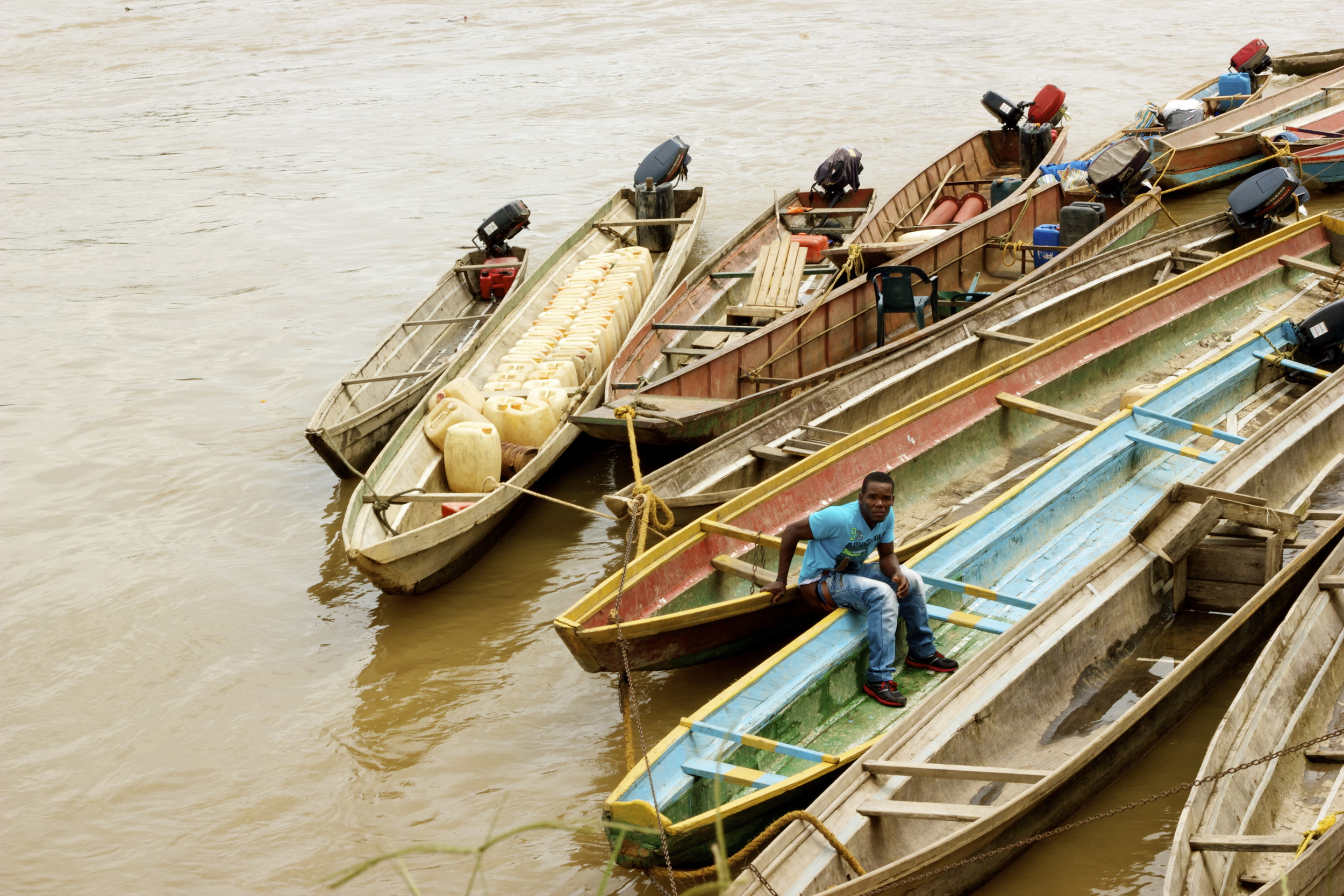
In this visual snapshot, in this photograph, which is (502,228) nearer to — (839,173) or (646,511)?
(839,173)

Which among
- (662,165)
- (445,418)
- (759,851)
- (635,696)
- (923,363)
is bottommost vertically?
(635,696)

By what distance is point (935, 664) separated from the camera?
20.3ft

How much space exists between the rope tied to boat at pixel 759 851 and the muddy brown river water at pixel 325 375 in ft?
2.13

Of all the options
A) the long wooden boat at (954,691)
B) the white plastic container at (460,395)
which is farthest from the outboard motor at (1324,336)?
the white plastic container at (460,395)

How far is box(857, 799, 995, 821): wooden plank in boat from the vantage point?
4.75 metres

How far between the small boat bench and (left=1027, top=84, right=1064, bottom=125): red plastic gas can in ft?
17.7

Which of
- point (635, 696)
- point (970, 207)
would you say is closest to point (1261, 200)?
point (970, 207)

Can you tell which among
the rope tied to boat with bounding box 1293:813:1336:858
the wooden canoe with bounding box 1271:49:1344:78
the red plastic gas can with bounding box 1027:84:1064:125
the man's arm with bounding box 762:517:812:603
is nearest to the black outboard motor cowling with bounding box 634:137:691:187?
the red plastic gas can with bounding box 1027:84:1064:125

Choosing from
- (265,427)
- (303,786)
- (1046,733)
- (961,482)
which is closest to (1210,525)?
(1046,733)

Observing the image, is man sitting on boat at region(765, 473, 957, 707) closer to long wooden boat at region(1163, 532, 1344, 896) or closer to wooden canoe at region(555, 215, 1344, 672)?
wooden canoe at region(555, 215, 1344, 672)

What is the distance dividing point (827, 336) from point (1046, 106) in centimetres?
677

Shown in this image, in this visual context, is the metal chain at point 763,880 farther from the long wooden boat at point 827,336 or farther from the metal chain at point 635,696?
the long wooden boat at point 827,336

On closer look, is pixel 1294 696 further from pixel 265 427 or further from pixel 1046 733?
pixel 265 427

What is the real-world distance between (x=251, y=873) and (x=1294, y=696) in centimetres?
538
